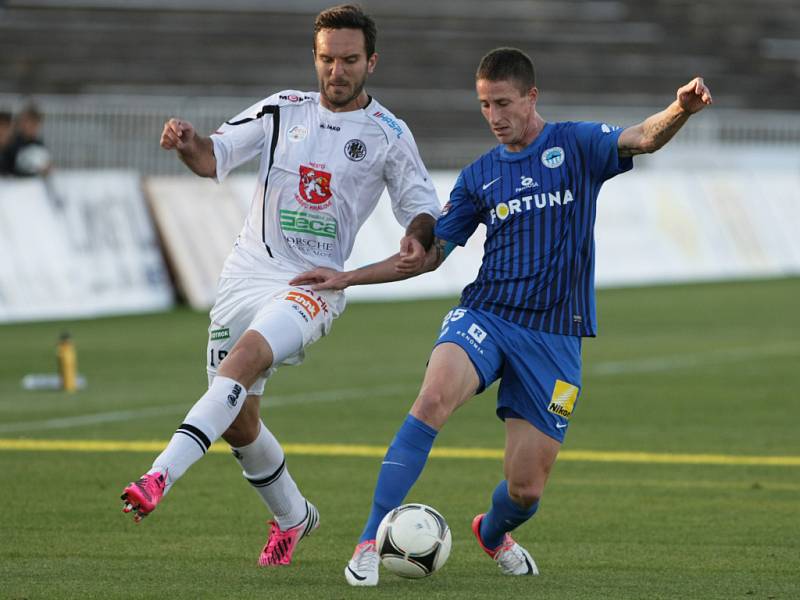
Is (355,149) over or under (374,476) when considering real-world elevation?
over

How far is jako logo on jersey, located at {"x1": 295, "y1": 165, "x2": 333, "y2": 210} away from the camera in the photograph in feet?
25.6

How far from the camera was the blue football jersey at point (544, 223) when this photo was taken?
292 inches

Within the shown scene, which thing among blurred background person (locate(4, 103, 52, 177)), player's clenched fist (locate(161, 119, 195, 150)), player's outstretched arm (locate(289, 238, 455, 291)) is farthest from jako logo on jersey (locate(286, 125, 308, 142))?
blurred background person (locate(4, 103, 52, 177))

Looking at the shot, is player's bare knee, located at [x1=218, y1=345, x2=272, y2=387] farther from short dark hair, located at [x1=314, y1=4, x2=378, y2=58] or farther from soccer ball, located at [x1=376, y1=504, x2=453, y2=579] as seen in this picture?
short dark hair, located at [x1=314, y1=4, x2=378, y2=58]

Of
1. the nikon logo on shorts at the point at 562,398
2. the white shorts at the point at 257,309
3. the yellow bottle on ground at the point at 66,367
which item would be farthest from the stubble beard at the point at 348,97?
the yellow bottle on ground at the point at 66,367

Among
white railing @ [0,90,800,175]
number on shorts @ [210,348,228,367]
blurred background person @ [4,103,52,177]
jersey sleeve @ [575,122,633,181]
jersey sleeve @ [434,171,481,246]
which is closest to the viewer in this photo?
jersey sleeve @ [575,122,633,181]

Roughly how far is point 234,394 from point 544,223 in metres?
1.52

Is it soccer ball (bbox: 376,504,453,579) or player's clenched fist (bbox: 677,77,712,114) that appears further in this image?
player's clenched fist (bbox: 677,77,712,114)

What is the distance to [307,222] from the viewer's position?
25.6 feet

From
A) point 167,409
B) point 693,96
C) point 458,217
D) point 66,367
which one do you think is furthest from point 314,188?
point 66,367

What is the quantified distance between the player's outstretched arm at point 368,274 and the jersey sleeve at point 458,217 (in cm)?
5

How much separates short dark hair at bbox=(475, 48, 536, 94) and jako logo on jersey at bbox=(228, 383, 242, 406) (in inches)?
65.5

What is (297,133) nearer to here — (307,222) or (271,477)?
(307,222)

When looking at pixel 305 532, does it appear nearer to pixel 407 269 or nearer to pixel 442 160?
pixel 407 269
